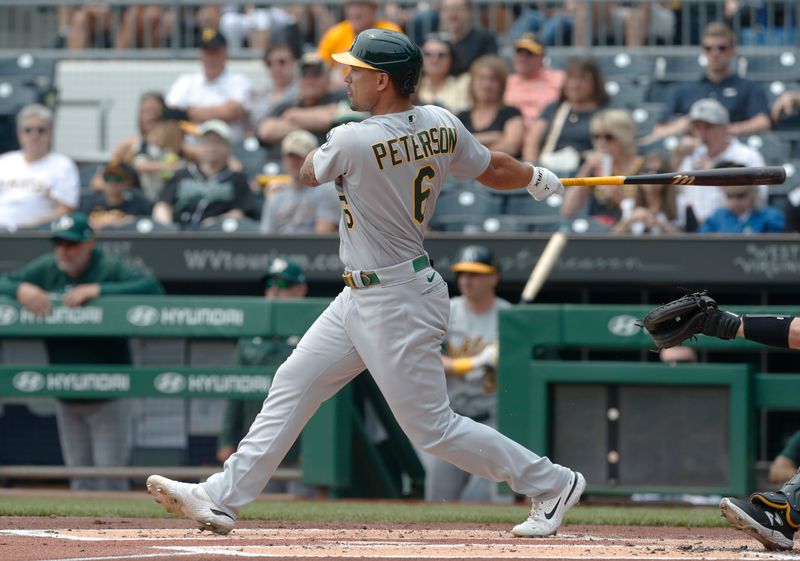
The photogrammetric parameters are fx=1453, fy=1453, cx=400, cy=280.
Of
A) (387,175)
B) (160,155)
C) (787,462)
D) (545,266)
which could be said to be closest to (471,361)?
(545,266)

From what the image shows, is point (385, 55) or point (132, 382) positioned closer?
point (385, 55)

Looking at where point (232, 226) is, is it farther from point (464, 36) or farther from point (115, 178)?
point (464, 36)

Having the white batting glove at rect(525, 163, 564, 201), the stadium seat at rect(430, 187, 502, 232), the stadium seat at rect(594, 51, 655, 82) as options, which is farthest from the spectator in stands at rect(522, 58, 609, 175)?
the white batting glove at rect(525, 163, 564, 201)

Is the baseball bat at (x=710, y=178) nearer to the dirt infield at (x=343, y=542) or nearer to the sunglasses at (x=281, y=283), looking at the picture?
the dirt infield at (x=343, y=542)

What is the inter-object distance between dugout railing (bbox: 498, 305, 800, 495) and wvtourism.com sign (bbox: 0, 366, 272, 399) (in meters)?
1.43

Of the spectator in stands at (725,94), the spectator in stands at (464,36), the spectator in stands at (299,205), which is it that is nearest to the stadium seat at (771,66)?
the spectator in stands at (725,94)

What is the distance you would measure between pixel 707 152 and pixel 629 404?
238cm

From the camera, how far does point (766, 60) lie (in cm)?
1111

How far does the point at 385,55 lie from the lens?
4738mm

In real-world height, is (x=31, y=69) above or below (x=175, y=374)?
above

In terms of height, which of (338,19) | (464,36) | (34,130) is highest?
(338,19)

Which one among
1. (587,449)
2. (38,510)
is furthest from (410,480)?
(38,510)

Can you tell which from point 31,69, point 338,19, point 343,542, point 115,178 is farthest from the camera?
point 31,69

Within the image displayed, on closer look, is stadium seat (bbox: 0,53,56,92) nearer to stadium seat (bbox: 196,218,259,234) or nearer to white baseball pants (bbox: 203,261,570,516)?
stadium seat (bbox: 196,218,259,234)
